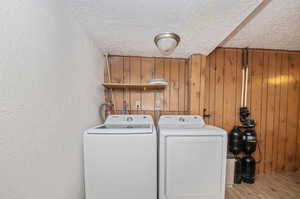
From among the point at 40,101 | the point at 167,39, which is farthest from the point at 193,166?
the point at 40,101

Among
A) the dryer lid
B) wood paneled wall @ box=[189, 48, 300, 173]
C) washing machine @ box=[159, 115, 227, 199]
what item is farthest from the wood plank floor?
the dryer lid

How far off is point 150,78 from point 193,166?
1459 mm

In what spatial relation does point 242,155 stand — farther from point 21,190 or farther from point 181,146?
point 21,190

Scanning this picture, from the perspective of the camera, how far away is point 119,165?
124 cm

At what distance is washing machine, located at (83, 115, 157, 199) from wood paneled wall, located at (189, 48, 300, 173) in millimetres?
1423

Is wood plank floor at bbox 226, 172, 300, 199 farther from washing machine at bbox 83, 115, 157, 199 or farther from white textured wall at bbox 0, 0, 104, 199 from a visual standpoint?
white textured wall at bbox 0, 0, 104, 199

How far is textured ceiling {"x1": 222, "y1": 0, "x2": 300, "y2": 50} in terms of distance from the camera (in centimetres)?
120

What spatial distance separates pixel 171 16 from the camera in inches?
46.3

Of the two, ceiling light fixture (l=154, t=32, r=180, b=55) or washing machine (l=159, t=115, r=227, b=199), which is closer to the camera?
ceiling light fixture (l=154, t=32, r=180, b=55)

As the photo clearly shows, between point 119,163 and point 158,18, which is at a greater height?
point 158,18

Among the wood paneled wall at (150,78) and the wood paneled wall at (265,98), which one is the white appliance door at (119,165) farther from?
the wood paneled wall at (265,98)

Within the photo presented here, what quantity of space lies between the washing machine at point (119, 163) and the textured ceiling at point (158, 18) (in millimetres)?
1135

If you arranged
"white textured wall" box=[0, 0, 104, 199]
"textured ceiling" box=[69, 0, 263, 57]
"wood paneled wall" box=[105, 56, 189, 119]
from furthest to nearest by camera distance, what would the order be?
"wood paneled wall" box=[105, 56, 189, 119] < "textured ceiling" box=[69, 0, 263, 57] < "white textured wall" box=[0, 0, 104, 199]

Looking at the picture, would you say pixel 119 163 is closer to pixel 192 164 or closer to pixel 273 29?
pixel 192 164
